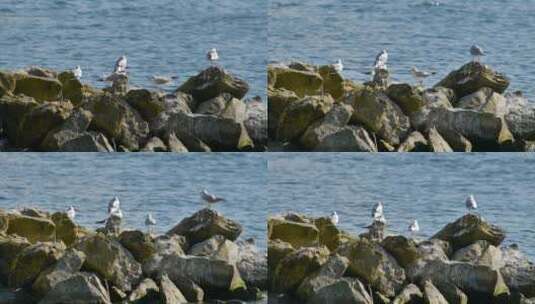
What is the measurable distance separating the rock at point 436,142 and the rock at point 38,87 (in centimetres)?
307

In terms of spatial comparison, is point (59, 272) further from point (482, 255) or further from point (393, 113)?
point (482, 255)

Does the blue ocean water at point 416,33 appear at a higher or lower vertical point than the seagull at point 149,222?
higher

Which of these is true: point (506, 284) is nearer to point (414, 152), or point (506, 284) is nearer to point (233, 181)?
point (414, 152)

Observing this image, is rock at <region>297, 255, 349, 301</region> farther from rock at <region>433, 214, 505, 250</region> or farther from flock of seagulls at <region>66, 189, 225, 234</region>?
flock of seagulls at <region>66, 189, 225, 234</region>

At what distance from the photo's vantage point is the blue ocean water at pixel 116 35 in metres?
9.98

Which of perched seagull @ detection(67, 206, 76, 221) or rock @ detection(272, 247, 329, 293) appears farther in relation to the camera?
perched seagull @ detection(67, 206, 76, 221)

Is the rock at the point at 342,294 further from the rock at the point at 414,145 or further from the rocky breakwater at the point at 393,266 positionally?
the rock at the point at 414,145

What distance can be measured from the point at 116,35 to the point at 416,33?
97.1 inches

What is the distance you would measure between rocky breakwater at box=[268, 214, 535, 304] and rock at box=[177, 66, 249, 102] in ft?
3.66

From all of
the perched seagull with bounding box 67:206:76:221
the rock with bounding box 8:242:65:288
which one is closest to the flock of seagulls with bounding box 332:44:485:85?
the perched seagull with bounding box 67:206:76:221

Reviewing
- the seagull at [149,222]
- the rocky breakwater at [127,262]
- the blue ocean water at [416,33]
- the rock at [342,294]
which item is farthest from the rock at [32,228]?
the blue ocean water at [416,33]

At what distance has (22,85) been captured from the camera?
10.1 m

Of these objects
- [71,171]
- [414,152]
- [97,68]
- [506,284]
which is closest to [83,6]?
[97,68]

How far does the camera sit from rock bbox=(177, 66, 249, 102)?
994 cm
